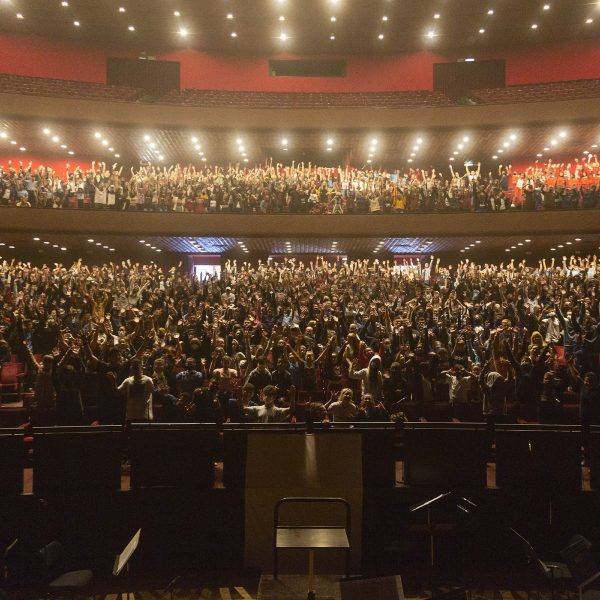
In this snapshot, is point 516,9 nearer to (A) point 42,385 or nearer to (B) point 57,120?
(B) point 57,120

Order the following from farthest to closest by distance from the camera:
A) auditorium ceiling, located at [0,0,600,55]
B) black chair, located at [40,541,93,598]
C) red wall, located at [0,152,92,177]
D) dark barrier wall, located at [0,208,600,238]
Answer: red wall, located at [0,152,92,177] → auditorium ceiling, located at [0,0,600,55] → dark barrier wall, located at [0,208,600,238] → black chair, located at [40,541,93,598]

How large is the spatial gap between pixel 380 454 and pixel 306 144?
20.4 meters

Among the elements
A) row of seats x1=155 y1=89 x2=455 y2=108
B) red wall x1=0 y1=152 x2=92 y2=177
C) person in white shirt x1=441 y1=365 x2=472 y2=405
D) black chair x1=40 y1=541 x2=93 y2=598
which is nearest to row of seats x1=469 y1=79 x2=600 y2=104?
row of seats x1=155 y1=89 x2=455 y2=108

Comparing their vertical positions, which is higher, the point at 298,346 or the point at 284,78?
the point at 284,78

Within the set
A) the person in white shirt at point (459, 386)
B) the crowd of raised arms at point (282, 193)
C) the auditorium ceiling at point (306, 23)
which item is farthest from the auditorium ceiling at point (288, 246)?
the person in white shirt at point (459, 386)

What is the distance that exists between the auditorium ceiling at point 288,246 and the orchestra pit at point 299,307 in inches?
9.1

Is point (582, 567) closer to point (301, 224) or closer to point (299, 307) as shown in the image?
point (299, 307)

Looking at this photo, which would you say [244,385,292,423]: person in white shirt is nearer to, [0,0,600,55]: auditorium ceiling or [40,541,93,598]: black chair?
[40,541,93,598]: black chair

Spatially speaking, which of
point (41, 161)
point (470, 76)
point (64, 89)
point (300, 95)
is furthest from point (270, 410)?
point (470, 76)

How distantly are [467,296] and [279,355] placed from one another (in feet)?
26.3

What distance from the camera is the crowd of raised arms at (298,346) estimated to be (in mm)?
7250

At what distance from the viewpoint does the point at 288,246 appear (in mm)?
23500

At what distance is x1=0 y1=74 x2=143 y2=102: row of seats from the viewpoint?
69.5 feet

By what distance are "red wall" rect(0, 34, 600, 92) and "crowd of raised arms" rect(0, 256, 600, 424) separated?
1228cm
